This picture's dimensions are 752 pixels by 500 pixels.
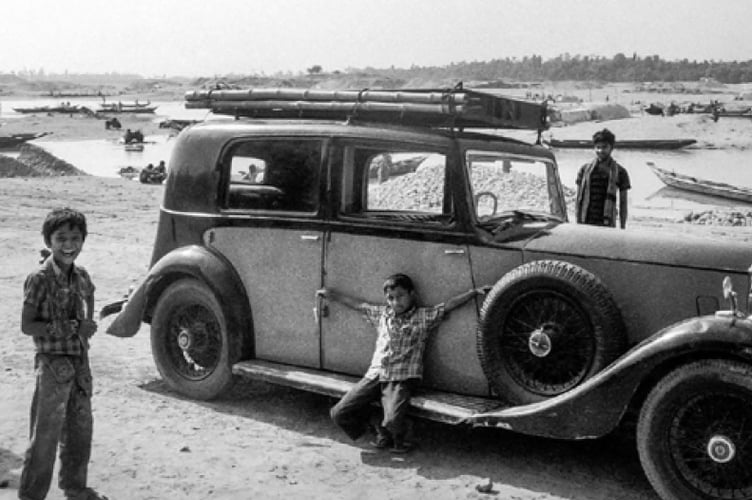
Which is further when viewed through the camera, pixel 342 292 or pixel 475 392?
pixel 342 292

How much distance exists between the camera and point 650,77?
175000 mm

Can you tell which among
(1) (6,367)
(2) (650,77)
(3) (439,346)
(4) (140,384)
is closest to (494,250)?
(3) (439,346)

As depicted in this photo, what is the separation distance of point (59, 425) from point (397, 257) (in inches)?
82.6

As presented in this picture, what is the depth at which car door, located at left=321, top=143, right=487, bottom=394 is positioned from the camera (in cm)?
494

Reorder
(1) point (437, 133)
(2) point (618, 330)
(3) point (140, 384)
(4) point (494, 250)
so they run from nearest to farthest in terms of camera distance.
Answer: (2) point (618, 330)
(4) point (494, 250)
(1) point (437, 133)
(3) point (140, 384)

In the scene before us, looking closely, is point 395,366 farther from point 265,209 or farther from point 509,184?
point 265,209

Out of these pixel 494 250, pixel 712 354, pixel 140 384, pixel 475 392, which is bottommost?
pixel 140 384

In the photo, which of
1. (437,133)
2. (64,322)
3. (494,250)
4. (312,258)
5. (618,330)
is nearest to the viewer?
(64,322)

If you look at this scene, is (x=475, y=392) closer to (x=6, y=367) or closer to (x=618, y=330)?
(x=618, y=330)

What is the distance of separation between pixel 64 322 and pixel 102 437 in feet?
4.54

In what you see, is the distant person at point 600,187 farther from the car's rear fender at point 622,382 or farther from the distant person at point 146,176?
the distant person at point 146,176

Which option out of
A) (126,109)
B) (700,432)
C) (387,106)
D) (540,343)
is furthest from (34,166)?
(126,109)

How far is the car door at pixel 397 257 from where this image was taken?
4.94 meters

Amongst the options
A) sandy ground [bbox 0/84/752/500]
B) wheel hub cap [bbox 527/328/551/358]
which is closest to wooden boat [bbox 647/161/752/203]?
sandy ground [bbox 0/84/752/500]
